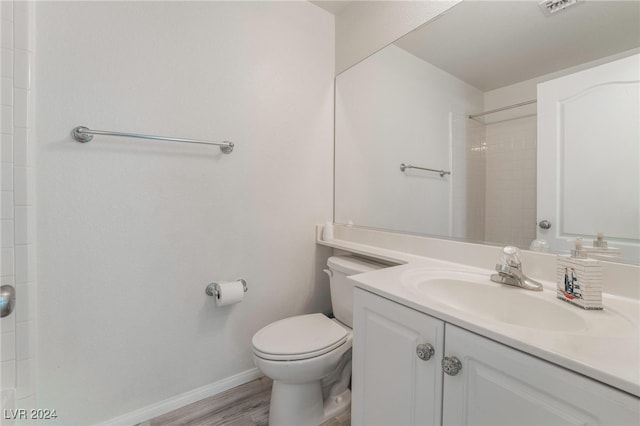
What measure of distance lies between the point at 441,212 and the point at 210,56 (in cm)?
138

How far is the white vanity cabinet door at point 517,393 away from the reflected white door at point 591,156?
0.56 m

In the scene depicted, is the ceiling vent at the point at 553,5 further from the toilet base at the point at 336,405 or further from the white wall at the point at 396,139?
the toilet base at the point at 336,405

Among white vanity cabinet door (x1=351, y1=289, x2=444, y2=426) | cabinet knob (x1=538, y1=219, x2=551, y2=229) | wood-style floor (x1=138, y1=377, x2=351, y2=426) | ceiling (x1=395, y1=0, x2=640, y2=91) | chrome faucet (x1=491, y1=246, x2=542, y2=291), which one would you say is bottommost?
wood-style floor (x1=138, y1=377, x2=351, y2=426)

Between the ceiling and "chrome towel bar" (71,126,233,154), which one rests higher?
the ceiling

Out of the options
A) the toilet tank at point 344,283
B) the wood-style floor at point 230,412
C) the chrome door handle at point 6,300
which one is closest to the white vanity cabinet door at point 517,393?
the toilet tank at point 344,283

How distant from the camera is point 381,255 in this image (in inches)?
52.5

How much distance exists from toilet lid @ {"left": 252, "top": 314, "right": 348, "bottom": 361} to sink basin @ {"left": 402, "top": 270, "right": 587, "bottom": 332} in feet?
1.60

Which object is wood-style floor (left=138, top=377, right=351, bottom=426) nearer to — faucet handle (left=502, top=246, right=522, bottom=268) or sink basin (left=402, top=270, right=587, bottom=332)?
sink basin (left=402, top=270, right=587, bottom=332)

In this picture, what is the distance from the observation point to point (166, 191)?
126 cm

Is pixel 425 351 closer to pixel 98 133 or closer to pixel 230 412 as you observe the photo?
pixel 230 412

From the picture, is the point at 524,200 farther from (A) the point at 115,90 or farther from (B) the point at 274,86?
(A) the point at 115,90

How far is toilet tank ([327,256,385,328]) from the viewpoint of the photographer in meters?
1.37

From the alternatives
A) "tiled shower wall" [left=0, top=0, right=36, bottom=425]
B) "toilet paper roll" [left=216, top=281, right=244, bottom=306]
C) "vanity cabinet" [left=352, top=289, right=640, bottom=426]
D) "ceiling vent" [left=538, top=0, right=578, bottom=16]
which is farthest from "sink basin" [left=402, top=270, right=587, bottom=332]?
"tiled shower wall" [left=0, top=0, right=36, bottom=425]

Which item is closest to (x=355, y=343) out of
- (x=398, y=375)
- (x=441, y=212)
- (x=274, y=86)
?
(x=398, y=375)
